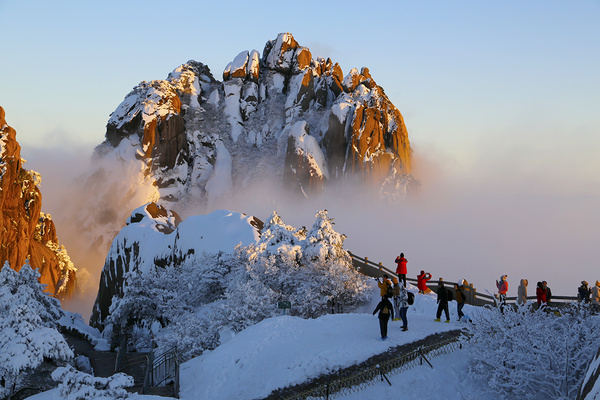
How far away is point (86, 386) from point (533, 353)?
12.8 meters

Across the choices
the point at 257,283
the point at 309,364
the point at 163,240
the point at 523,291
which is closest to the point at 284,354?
the point at 309,364

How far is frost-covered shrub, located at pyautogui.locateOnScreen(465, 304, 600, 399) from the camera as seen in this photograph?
14164 millimetres

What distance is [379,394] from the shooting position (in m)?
16.5

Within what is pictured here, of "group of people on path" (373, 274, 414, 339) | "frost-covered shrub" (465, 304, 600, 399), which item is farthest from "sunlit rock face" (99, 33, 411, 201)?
"frost-covered shrub" (465, 304, 600, 399)

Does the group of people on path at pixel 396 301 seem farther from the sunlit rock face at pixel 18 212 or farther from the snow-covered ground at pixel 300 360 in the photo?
the sunlit rock face at pixel 18 212

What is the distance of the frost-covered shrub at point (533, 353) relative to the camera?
558 inches

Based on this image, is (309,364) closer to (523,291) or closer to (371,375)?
(371,375)

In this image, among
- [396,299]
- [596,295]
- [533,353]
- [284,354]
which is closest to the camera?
[533,353]

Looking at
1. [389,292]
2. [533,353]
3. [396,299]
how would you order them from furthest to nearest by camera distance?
[396,299] < [389,292] < [533,353]

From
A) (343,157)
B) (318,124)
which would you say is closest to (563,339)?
(343,157)

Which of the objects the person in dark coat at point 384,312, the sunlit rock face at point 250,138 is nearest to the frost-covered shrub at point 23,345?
the person in dark coat at point 384,312

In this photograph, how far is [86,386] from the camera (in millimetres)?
10273

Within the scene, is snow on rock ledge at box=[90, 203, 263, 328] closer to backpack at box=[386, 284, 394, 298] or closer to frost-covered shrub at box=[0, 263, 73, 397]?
frost-covered shrub at box=[0, 263, 73, 397]

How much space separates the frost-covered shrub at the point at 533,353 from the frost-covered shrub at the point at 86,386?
11.1 metres
